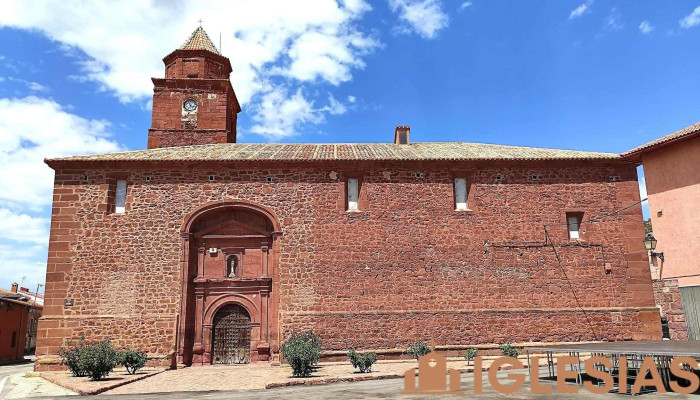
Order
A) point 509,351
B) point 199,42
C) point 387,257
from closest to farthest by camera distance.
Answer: point 509,351, point 387,257, point 199,42

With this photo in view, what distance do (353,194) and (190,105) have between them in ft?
33.7

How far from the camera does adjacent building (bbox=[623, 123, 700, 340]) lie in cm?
1465

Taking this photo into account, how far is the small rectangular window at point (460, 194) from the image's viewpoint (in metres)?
18.5

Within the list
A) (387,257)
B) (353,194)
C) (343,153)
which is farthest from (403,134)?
(387,257)

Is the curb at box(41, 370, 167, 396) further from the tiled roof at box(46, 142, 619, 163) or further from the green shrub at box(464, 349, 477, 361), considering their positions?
the green shrub at box(464, 349, 477, 361)

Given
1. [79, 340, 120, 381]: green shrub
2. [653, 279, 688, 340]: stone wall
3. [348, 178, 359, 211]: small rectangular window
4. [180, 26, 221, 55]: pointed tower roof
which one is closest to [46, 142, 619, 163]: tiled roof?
[348, 178, 359, 211]: small rectangular window

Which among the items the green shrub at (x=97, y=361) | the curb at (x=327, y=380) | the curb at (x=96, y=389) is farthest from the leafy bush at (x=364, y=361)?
the green shrub at (x=97, y=361)

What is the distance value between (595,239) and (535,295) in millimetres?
3048

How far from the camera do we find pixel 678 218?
15125mm

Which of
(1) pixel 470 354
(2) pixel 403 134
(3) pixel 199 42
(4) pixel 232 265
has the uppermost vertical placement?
(3) pixel 199 42

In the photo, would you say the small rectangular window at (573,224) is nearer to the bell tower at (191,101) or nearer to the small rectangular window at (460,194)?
the small rectangular window at (460,194)

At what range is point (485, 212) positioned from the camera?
18250 millimetres

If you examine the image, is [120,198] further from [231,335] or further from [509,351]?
[509,351]

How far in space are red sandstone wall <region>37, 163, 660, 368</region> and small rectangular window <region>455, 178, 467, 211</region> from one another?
0.33 m
